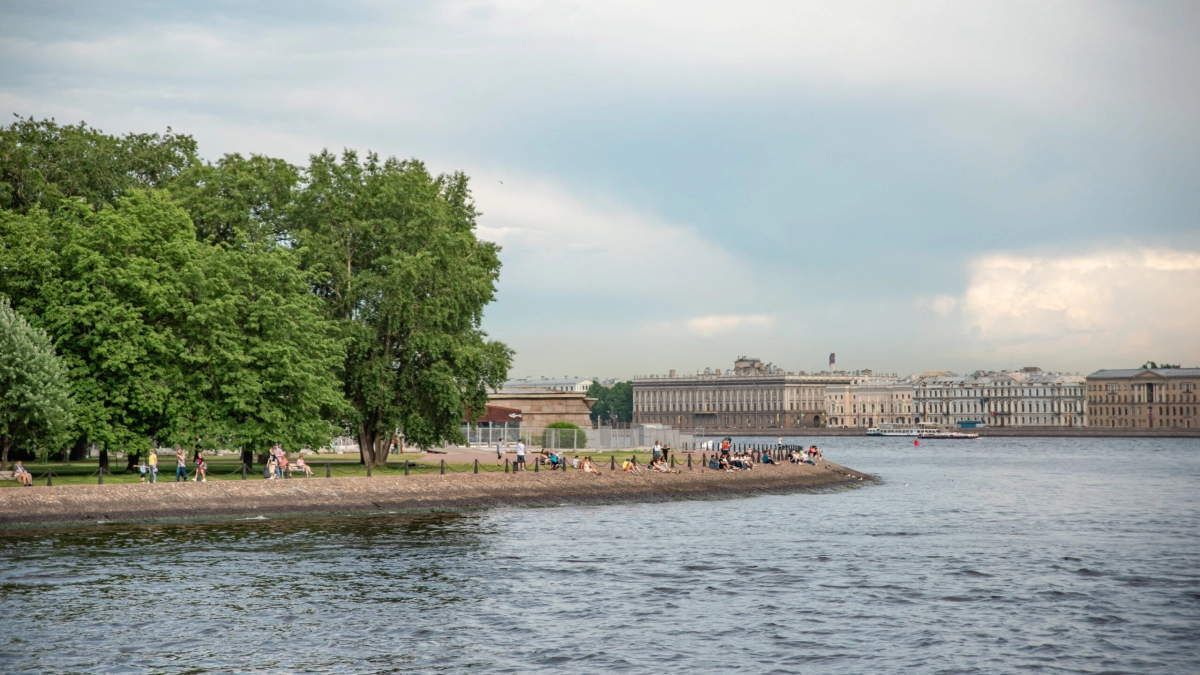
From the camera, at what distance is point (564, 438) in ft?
277

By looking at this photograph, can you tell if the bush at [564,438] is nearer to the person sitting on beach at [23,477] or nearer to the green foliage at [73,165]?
the green foliage at [73,165]

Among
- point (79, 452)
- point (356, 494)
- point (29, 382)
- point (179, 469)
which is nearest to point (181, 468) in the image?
point (179, 469)

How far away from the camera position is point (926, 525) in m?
52.1

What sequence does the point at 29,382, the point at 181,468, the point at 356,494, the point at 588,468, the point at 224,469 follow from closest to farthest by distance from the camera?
the point at 29,382 → the point at 181,468 → the point at 356,494 → the point at 224,469 → the point at 588,468

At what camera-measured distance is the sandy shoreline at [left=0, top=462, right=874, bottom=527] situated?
44719mm

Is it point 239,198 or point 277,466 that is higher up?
point 239,198

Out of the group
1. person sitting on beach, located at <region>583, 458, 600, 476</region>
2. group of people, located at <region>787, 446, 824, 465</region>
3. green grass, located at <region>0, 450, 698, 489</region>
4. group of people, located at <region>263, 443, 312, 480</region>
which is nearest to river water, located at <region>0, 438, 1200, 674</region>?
group of people, located at <region>263, 443, 312, 480</region>

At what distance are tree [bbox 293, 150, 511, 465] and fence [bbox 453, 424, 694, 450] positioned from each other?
18362 mm

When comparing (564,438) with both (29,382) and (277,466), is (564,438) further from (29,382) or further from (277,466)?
(29,382)

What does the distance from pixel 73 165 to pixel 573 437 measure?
115ft

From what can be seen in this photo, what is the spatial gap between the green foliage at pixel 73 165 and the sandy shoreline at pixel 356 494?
1757cm

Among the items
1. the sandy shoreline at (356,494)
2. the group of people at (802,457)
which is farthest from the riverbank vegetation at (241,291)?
the group of people at (802,457)

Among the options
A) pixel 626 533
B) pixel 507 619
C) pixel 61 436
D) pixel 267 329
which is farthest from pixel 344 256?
pixel 507 619

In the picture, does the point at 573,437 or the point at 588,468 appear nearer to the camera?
the point at 588,468
